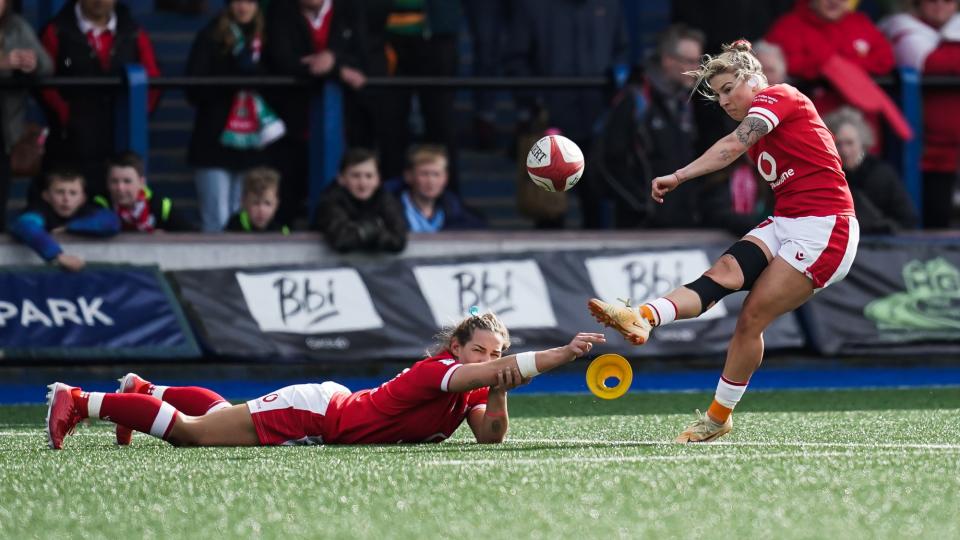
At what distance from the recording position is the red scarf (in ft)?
41.3

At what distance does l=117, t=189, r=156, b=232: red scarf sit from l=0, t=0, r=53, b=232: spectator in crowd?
2.77 ft

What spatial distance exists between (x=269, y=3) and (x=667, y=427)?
5600 mm

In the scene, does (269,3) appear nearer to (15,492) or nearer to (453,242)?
(453,242)

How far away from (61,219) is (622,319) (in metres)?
5.78

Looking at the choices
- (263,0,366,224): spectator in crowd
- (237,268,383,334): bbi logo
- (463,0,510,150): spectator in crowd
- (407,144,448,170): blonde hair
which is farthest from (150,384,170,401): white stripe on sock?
(463,0,510,150): spectator in crowd

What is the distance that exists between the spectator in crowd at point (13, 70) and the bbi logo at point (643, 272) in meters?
4.17

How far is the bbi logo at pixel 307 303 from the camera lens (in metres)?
12.6

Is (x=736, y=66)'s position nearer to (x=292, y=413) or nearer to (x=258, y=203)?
(x=292, y=413)

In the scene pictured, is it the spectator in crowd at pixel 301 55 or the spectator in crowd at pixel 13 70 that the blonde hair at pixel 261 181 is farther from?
the spectator in crowd at pixel 13 70

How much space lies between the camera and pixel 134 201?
12.5m

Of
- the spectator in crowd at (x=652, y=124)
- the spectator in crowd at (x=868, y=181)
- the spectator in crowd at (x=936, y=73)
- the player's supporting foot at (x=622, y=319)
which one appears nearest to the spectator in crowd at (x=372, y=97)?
the spectator in crowd at (x=652, y=124)

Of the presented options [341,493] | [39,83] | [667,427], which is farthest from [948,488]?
[39,83]

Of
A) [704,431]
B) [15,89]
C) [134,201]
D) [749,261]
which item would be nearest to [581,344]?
[704,431]

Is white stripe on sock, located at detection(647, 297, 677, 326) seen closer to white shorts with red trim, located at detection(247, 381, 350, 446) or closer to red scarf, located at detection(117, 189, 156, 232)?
white shorts with red trim, located at detection(247, 381, 350, 446)
